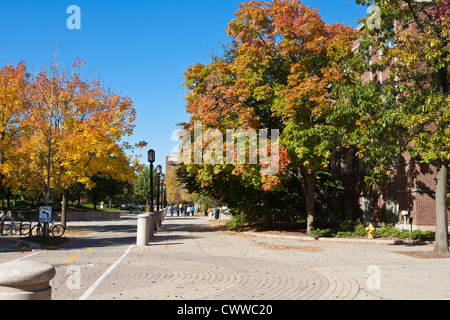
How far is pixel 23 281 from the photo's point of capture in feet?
13.8

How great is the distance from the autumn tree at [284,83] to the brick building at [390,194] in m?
4.50

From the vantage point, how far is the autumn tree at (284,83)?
19.2 meters

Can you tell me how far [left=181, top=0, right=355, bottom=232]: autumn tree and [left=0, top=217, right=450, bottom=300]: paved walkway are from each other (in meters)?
5.68

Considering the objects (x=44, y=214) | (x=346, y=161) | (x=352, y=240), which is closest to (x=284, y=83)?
(x=352, y=240)

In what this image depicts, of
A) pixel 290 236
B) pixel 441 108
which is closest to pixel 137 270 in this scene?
pixel 441 108

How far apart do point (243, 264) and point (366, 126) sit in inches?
308

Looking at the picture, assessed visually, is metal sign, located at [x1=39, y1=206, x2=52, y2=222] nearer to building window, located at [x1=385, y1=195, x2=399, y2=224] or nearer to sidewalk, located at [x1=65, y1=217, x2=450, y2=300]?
sidewalk, located at [x1=65, y1=217, x2=450, y2=300]

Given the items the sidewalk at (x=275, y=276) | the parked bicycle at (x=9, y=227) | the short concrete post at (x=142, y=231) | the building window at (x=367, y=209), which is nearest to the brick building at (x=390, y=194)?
the building window at (x=367, y=209)

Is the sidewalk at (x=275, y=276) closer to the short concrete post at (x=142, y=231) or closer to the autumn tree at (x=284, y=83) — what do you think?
the short concrete post at (x=142, y=231)

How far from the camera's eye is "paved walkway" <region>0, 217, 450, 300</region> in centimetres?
769

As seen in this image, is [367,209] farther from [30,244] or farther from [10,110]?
[10,110]

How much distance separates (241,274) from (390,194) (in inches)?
719

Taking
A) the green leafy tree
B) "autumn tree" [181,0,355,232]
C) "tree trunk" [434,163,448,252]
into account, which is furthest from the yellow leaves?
"tree trunk" [434,163,448,252]
